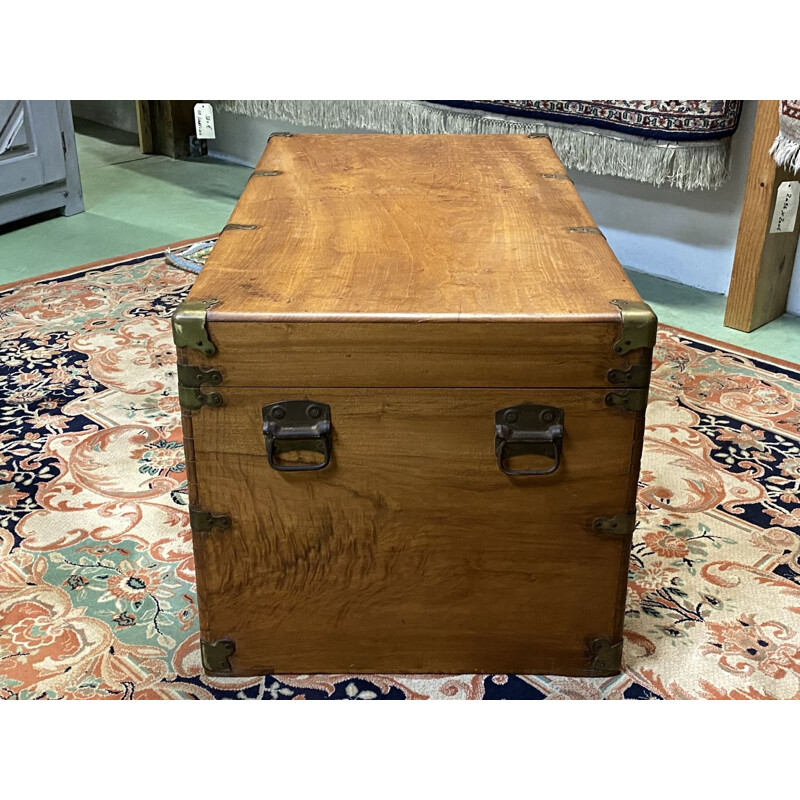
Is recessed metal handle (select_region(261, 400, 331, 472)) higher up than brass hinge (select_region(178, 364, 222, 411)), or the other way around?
brass hinge (select_region(178, 364, 222, 411))

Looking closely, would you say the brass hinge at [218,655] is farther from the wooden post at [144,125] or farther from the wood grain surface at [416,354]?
the wooden post at [144,125]

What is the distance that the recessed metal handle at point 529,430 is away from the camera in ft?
3.66

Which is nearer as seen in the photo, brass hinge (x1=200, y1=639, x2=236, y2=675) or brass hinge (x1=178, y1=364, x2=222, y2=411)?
brass hinge (x1=178, y1=364, x2=222, y2=411)

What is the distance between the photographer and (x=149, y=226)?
3049 mm

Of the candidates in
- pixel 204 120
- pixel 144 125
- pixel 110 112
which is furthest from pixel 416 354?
pixel 110 112

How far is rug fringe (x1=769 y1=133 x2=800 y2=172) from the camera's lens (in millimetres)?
2043

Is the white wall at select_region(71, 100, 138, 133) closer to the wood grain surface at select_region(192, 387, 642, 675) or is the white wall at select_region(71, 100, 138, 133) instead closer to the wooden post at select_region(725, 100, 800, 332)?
the wooden post at select_region(725, 100, 800, 332)

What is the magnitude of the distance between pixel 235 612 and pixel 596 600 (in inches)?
18.3

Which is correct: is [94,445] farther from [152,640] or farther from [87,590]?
[152,640]

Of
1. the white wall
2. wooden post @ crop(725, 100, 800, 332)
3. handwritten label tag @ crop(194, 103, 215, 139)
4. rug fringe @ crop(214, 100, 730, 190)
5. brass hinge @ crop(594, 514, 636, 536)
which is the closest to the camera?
brass hinge @ crop(594, 514, 636, 536)

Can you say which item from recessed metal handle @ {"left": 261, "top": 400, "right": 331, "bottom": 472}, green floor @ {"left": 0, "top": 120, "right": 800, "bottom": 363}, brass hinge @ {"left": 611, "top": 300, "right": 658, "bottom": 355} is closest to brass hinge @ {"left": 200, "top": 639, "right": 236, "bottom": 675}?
recessed metal handle @ {"left": 261, "top": 400, "right": 331, "bottom": 472}

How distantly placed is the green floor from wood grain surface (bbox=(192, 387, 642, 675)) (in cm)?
122

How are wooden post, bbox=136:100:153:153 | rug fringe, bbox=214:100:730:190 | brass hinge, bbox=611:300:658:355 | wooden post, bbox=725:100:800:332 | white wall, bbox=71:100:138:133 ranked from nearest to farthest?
brass hinge, bbox=611:300:658:355, wooden post, bbox=725:100:800:332, rug fringe, bbox=214:100:730:190, wooden post, bbox=136:100:153:153, white wall, bbox=71:100:138:133

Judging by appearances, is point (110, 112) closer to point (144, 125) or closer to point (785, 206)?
point (144, 125)
